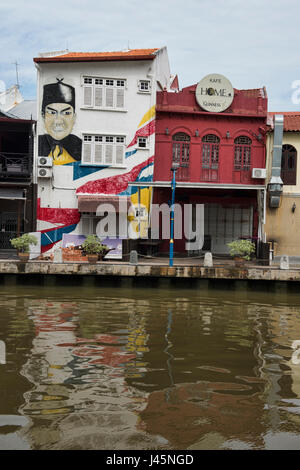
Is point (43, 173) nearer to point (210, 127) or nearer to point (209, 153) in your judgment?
point (209, 153)

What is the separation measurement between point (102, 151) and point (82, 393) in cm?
1836

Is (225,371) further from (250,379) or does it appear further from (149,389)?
(149,389)

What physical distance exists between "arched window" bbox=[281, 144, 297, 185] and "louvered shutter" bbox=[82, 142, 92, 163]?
1002 centimetres

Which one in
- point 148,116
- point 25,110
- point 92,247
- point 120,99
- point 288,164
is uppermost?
point 25,110

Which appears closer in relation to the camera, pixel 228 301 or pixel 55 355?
pixel 55 355

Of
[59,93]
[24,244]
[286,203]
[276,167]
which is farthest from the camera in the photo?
[59,93]

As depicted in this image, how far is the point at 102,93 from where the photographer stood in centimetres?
2328

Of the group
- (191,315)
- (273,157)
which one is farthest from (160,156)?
(191,315)

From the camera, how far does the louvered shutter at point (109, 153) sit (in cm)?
2330

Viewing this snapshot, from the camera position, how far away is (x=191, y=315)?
41.2ft

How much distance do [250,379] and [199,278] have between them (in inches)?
414

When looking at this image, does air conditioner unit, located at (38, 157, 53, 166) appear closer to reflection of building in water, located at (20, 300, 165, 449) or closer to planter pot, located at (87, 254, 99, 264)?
planter pot, located at (87, 254, 99, 264)

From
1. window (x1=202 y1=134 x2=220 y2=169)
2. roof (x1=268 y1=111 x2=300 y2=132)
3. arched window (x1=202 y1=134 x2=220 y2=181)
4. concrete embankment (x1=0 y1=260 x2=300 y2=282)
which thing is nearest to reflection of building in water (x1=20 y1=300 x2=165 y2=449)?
concrete embankment (x1=0 y1=260 x2=300 y2=282)

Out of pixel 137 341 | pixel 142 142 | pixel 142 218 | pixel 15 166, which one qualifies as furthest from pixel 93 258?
pixel 137 341
